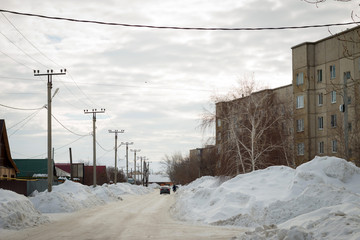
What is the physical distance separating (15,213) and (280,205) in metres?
10.5

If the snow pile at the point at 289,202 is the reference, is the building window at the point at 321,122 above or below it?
above

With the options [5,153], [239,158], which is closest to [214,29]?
[239,158]

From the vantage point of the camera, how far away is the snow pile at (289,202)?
1259cm

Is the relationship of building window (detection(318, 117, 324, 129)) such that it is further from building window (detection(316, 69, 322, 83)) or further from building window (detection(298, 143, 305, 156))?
building window (detection(316, 69, 322, 83))

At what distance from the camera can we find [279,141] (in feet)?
148

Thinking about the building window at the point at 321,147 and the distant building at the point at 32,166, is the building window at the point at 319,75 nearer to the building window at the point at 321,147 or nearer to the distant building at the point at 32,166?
the building window at the point at 321,147

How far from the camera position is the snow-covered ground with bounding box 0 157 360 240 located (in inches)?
499

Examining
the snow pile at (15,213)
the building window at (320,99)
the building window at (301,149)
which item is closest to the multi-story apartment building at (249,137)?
the building window at (301,149)

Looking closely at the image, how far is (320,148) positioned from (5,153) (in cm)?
3102

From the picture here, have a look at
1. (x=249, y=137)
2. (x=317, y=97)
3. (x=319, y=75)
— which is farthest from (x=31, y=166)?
(x=319, y=75)

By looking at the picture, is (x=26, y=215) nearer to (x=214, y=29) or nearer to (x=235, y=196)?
(x=235, y=196)

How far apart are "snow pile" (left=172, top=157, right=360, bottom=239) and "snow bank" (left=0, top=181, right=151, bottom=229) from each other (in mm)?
7214

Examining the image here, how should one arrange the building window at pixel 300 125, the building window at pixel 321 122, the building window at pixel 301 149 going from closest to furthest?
the building window at pixel 321 122
the building window at pixel 301 149
the building window at pixel 300 125

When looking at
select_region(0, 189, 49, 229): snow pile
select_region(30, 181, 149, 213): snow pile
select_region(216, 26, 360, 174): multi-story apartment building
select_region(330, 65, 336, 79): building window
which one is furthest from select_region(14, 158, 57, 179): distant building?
select_region(0, 189, 49, 229): snow pile
